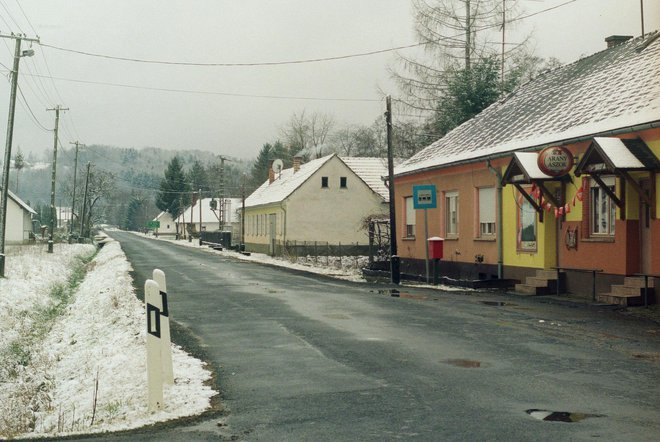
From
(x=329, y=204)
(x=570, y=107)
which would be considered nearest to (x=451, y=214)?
(x=570, y=107)

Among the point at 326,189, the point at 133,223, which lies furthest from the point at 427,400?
the point at 133,223

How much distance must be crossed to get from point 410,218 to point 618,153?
1432cm

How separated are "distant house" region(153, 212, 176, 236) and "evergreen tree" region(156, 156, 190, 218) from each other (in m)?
7.02

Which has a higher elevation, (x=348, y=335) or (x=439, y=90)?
(x=439, y=90)

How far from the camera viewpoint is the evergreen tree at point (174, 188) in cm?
13188

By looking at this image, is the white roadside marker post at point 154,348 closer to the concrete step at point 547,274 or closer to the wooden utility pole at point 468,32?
the concrete step at point 547,274

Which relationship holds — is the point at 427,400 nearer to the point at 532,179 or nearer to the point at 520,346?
the point at 520,346

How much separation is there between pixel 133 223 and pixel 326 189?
140 meters

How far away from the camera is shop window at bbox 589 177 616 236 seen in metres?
17.3

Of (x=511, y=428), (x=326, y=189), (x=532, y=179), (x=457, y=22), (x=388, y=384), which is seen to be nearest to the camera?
(x=511, y=428)

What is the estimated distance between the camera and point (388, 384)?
24.7 ft

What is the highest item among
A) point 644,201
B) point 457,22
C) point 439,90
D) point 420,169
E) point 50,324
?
point 457,22

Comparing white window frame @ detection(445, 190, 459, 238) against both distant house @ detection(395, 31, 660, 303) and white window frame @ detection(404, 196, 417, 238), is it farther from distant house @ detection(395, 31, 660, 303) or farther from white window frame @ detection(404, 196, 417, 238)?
white window frame @ detection(404, 196, 417, 238)

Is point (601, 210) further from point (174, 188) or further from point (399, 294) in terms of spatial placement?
point (174, 188)
